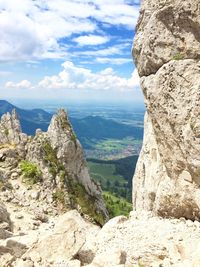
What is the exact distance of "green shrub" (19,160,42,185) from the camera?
5896cm

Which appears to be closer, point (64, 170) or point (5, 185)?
point (5, 185)

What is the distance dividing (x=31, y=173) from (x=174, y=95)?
36634 mm

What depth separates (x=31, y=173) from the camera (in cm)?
5994

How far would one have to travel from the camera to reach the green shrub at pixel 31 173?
59.0 m

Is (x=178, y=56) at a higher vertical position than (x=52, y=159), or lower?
higher

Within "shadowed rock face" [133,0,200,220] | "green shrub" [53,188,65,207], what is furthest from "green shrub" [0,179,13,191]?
"shadowed rock face" [133,0,200,220]

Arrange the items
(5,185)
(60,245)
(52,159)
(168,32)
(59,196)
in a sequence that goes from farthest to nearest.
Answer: (52,159), (59,196), (5,185), (168,32), (60,245)

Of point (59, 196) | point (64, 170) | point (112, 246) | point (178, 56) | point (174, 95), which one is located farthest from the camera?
point (64, 170)

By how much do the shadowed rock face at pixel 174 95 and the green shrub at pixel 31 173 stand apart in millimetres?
29376

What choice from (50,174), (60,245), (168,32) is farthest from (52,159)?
(60,245)

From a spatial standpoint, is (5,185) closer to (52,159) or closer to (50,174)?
(50,174)

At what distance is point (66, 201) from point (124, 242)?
3116 centimetres

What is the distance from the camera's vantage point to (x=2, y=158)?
208ft

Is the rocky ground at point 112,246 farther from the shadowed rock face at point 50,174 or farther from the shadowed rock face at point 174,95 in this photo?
the shadowed rock face at point 50,174
